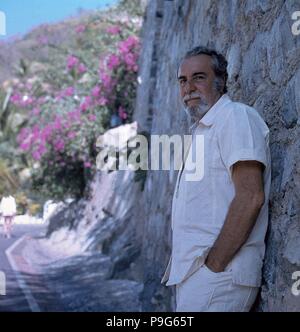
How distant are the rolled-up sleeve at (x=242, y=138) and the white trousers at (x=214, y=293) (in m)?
0.36

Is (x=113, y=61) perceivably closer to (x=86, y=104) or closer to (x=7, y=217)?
(x=86, y=104)

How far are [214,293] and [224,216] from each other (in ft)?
0.89

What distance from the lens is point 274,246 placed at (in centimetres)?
209

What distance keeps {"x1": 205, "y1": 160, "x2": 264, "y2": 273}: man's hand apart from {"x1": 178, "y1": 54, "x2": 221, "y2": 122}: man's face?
1.18 feet

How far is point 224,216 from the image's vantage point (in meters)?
2.09

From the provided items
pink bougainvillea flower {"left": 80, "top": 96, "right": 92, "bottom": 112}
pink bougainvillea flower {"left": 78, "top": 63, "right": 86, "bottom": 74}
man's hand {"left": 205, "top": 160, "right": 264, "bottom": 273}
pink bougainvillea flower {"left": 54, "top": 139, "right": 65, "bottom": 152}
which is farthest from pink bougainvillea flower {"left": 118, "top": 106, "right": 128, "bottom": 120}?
man's hand {"left": 205, "top": 160, "right": 264, "bottom": 273}

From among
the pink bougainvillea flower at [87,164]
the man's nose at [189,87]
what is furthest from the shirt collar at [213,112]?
the pink bougainvillea flower at [87,164]

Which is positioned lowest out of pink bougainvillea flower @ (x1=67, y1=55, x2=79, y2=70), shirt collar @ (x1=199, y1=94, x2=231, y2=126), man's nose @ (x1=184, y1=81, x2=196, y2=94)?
shirt collar @ (x1=199, y1=94, x2=231, y2=126)

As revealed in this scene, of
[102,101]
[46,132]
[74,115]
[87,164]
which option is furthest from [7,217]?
[102,101]

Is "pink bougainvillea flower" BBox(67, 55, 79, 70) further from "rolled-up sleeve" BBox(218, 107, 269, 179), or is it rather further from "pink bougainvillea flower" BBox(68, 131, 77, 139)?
"rolled-up sleeve" BBox(218, 107, 269, 179)

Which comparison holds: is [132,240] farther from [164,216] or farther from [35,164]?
[35,164]

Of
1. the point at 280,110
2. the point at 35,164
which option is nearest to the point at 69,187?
the point at 35,164

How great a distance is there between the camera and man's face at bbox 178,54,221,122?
7.41 feet
